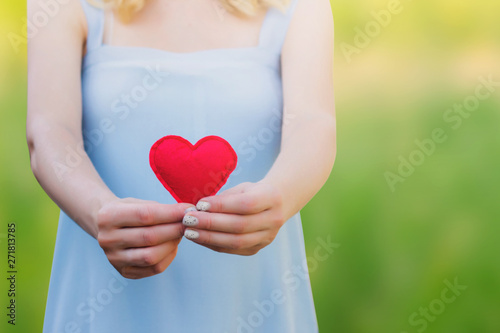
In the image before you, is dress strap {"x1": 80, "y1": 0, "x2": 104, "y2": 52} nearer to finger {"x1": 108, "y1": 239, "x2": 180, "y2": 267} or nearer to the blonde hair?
the blonde hair

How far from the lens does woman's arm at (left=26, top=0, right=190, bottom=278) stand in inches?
24.3

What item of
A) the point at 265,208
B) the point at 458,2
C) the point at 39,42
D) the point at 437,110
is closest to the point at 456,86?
the point at 437,110

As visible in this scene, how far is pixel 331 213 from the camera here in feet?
3.46

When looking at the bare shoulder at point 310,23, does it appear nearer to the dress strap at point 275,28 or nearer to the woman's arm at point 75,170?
the dress strap at point 275,28

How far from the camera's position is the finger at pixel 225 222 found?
23.8 inches

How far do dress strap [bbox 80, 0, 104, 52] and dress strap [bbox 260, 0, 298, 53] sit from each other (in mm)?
230

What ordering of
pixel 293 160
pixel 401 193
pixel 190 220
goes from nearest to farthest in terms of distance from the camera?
pixel 190 220
pixel 293 160
pixel 401 193

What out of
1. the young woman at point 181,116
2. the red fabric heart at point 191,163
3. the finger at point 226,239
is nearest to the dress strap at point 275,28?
the young woman at point 181,116

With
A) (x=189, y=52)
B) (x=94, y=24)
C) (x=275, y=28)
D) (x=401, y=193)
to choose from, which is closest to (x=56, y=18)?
(x=94, y=24)

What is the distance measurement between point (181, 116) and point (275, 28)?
7.5 inches

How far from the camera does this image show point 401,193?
1057 mm

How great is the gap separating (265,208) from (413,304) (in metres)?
0.55

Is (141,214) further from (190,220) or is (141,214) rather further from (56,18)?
(56,18)

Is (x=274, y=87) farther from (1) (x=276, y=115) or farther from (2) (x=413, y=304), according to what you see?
(2) (x=413, y=304)
